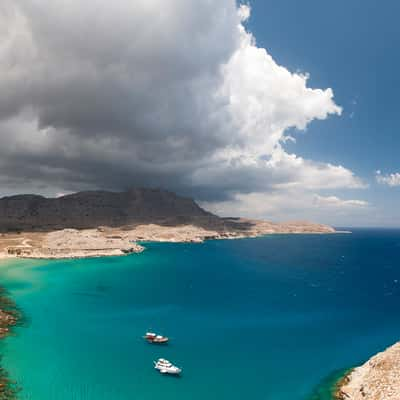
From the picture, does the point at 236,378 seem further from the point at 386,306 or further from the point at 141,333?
the point at 386,306

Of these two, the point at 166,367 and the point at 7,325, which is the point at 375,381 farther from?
the point at 7,325

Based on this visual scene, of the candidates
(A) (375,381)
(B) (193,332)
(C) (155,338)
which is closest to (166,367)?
(C) (155,338)

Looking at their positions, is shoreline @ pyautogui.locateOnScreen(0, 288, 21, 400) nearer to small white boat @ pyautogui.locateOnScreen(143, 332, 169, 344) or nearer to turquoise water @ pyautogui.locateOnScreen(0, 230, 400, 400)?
turquoise water @ pyautogui.locateOnScreen(0, 230, 400, 400)

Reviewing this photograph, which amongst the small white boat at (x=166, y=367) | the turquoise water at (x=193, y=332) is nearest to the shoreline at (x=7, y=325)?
the turquoise water at (x=193, y=332)

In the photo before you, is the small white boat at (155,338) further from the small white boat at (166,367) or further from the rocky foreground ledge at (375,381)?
the rocky foreground ledge at (375,381)

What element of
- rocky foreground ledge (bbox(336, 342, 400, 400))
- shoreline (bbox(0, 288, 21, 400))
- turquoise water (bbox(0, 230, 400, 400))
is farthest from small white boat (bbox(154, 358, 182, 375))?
rocky foreground ledge (bbox(336, 342, 400, 400))
